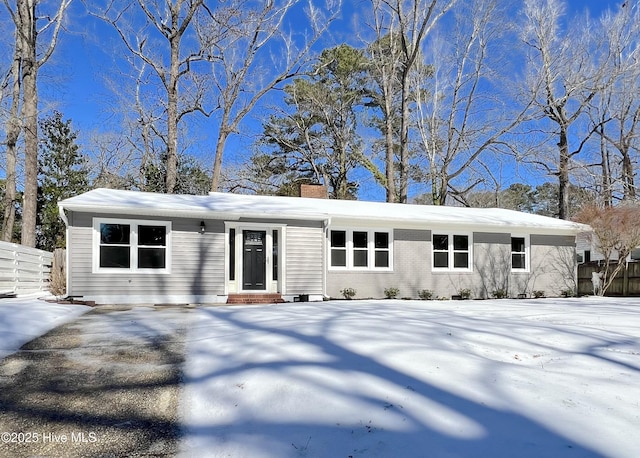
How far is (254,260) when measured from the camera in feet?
39.1

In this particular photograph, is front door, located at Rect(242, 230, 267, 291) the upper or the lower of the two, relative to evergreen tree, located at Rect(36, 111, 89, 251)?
lower

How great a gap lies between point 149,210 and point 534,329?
8621mm

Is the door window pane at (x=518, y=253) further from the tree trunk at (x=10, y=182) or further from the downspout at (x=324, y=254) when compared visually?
the tree trunk at (x=10, y=182)

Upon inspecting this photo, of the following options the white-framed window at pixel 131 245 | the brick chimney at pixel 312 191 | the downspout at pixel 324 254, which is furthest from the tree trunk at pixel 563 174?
the white-framed window at pixel 131 245

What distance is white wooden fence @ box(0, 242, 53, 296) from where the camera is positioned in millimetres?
10781

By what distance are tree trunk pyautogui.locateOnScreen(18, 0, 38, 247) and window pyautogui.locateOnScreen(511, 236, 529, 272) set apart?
1602cm

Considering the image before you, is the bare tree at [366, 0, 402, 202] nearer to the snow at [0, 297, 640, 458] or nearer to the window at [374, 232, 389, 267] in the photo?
the window at [374, 232, 389, 267]

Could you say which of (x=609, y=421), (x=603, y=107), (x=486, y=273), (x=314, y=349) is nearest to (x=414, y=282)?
(x=486, y=273)

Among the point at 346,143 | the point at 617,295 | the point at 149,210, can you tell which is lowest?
the point at 617,295

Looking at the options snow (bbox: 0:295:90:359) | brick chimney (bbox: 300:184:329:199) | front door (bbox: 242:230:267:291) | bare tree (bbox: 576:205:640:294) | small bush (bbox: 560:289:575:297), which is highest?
brick chimney (bbox: 300:184:329:199)

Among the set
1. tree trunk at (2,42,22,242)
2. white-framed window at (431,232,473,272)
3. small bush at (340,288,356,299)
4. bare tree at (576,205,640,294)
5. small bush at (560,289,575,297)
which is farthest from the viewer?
tree trunk at (2,42,22,242)

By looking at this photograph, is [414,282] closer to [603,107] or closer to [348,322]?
[348,322]

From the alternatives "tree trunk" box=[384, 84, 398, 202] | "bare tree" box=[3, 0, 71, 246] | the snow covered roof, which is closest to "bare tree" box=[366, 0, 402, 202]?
"tree trunk" box=[384, 84, 398, 202]

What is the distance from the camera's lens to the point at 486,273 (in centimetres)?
1434
